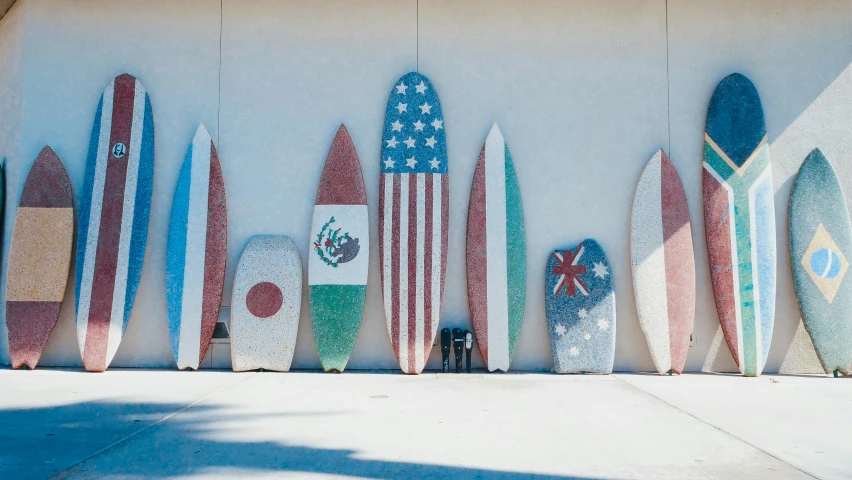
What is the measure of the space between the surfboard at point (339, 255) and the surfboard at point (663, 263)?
1.68m

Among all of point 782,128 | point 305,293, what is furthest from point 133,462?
point 782,128

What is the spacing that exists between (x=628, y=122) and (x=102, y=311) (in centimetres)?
345

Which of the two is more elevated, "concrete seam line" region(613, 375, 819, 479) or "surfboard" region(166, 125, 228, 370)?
"surfboard" region(166, 125, 228, 370)

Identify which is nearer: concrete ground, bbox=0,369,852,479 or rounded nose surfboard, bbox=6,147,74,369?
concrete ground, bbox=0,369,852,479

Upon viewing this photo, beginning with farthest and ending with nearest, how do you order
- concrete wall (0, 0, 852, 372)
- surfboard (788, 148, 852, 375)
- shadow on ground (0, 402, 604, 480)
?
concrete wall (0, 0, 852, 372) < surfboard (788, 148, 852, 375) < shadow on ground (0, 402, 604, 480)

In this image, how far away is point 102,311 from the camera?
338 cm

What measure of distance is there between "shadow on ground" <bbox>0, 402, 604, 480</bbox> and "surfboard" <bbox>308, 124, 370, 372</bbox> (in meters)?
1.04

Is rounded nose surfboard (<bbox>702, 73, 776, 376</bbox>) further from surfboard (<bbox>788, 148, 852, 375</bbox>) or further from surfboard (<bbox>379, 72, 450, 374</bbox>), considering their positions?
surfboard (<bbox>379, 72, 450, 374</bbox>)

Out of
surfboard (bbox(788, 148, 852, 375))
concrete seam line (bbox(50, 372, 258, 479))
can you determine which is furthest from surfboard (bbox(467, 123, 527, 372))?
surfboard (bbox(788, 148, 852, 375))

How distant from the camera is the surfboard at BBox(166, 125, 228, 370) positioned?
133 inches

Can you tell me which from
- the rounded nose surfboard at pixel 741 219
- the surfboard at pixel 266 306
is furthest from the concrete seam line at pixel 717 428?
the surfboard at pixel 266 306

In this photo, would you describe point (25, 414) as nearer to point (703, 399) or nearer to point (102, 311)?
point (102, 311)

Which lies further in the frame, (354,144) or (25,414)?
(354,144)

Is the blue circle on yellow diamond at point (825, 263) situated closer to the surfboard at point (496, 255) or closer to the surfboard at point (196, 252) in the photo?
the surfboard at point (496, 255)
